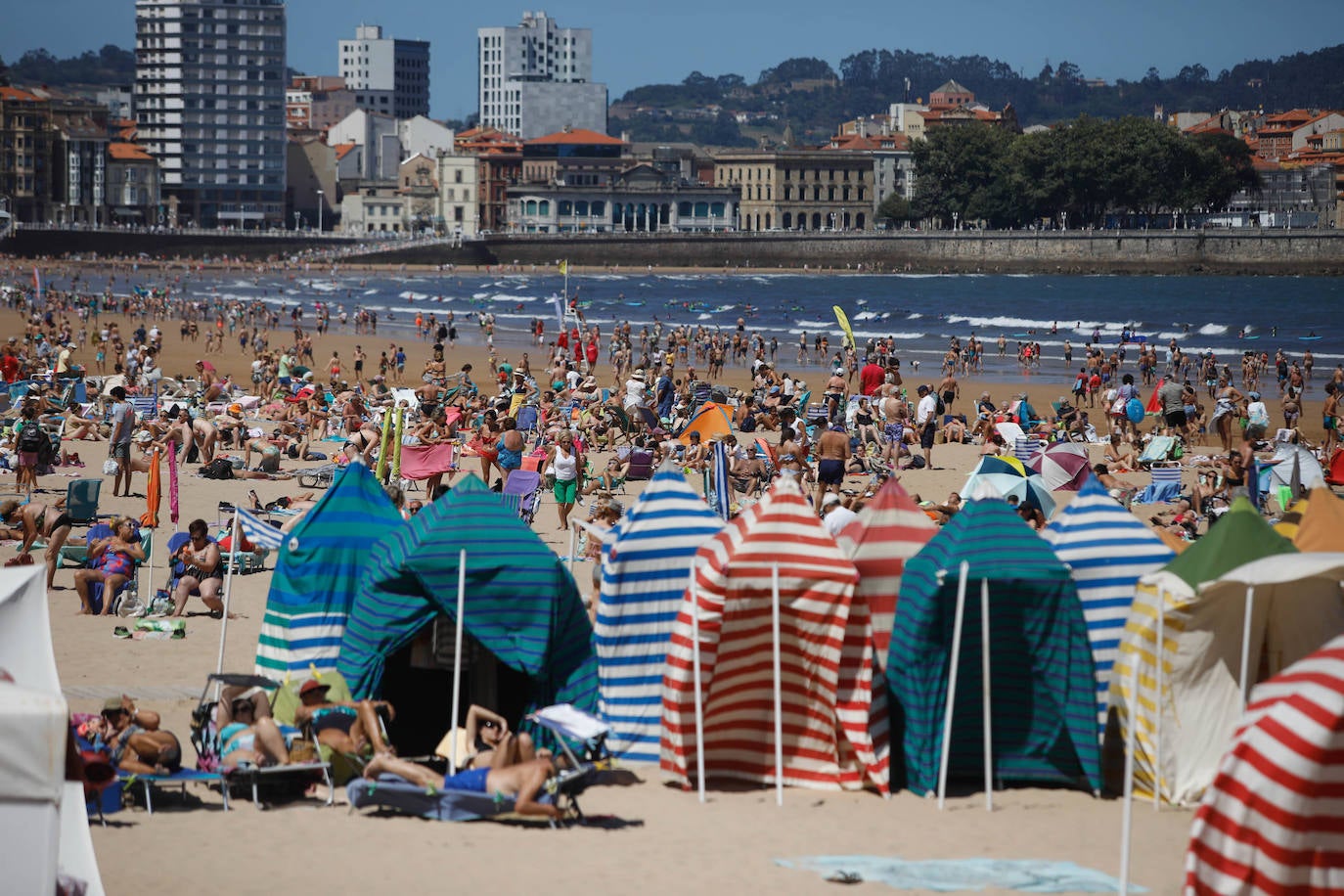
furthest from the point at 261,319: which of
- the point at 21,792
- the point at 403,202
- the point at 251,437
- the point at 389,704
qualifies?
the point at 403,202

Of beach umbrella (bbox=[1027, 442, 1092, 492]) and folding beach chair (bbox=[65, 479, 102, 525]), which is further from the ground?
beach umbrella (bbox=[1027, 442, 1092, 492])

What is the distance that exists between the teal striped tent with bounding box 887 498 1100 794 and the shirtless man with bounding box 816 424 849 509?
6.07 m

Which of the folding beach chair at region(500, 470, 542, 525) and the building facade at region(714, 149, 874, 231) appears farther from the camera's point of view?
the building facade at region(714, 149, 874, 231)

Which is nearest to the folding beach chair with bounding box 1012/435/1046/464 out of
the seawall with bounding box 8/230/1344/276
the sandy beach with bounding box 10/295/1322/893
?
the sandy beach with bounding box 10/295/1322/893

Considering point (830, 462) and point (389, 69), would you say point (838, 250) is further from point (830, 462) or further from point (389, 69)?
point (389, 69)

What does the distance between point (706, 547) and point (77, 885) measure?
329 cm

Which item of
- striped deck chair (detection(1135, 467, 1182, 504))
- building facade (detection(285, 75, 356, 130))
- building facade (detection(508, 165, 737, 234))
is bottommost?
striped deck chair (detection(1135, 467, 1182, 504))

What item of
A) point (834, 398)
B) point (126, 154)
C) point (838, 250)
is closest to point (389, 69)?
point (126, 154)

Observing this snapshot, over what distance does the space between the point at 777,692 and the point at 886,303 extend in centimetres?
6143

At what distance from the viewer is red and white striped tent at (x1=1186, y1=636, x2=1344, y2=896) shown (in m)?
4.98

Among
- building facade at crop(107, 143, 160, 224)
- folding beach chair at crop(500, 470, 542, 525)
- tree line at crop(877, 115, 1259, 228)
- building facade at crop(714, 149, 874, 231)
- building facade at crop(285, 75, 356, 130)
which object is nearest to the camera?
folding beach chair at crop(500, 470, 542, 525)

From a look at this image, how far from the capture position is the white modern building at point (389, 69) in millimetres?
189625

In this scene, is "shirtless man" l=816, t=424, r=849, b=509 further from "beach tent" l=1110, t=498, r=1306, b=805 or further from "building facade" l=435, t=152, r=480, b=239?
"building facade" l=435, t=152, r=480, b=239

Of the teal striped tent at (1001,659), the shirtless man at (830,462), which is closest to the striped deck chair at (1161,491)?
the shirtless man at (830,462)
